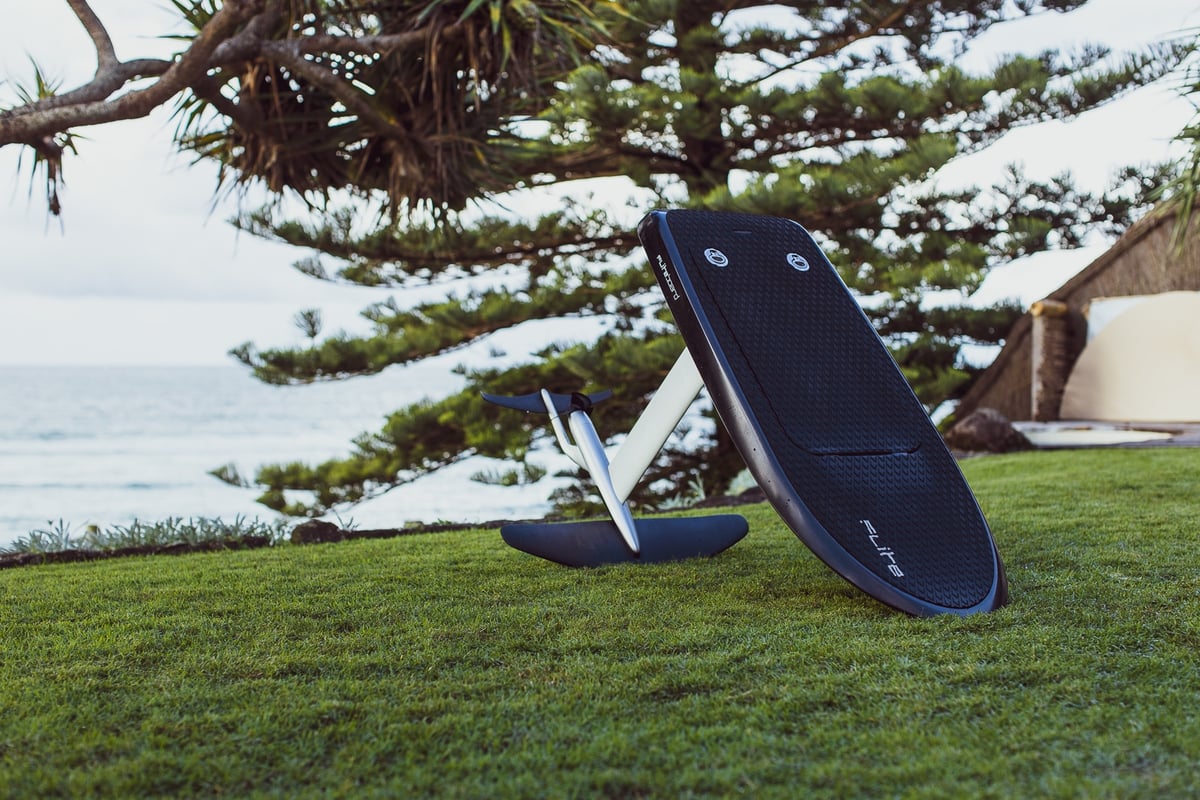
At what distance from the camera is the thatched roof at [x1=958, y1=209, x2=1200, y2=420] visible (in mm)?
6445

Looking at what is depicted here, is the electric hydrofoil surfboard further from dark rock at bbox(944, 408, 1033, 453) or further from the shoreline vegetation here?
dark rock at bbox(944, 408, 1033, 453)

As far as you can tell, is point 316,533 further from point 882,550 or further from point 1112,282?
point 1112,282

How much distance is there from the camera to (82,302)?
2709 cm

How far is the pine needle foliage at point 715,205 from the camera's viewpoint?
7531 millimetres

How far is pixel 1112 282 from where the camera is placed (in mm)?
6770

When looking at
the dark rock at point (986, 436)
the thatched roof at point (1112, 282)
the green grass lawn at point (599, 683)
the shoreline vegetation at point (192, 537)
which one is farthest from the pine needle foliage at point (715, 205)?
the green grass lawn at point (599, 683)

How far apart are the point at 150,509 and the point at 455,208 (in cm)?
1329

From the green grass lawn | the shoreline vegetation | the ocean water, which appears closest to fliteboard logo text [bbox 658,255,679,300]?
the green grass lawn

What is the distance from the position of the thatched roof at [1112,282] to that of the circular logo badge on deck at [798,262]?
4637 mm

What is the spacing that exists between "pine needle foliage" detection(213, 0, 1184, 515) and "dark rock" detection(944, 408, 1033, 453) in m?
1.50

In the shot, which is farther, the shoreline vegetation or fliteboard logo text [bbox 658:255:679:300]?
the shoreline vegetation

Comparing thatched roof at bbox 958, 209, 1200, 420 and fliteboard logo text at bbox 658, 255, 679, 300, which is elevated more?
thatched roof at bbox 958, 209, 1200, 420

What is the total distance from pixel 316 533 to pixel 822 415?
6.58 feet

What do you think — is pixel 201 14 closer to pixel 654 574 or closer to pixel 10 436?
pixel 654 574
